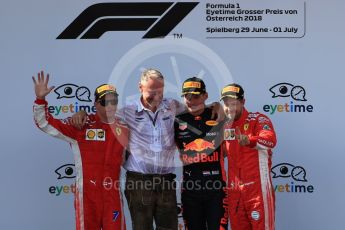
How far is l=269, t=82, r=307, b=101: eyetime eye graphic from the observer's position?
425 cm

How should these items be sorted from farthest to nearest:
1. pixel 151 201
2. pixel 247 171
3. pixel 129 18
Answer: pixel 129 18 → pixel 247 171 → pixel 151 201

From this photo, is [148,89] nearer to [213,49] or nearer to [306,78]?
[213,49]

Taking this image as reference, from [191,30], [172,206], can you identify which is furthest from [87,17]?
[172,206]

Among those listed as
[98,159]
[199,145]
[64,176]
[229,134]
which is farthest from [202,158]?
[64,176]

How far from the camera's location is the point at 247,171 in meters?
3.59

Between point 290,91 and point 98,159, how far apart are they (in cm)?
169

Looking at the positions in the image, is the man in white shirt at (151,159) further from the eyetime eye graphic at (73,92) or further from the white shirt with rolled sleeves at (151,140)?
the eyetime eye graphic at (73,92)

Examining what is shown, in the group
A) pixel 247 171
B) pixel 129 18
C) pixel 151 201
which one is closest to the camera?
pixel 151 201

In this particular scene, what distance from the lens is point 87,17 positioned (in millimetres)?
4258

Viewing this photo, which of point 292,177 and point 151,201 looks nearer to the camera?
point 151,201

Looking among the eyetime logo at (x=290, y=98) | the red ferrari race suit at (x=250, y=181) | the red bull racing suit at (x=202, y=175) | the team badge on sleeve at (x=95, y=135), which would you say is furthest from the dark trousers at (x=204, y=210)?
the eyetime logo at (x=290, y=98)

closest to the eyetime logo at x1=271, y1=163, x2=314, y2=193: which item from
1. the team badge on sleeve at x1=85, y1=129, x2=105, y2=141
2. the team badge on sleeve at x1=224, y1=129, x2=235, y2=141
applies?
the team badge on sleeve at x1=224, y1=129, x2=235, y2=141

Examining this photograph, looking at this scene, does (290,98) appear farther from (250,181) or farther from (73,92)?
(73,92)

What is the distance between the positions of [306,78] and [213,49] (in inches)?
30.9
